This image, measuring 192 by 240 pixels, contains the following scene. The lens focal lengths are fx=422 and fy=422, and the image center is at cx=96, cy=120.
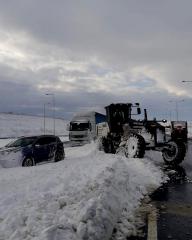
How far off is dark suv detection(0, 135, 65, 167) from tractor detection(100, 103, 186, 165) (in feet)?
10.6

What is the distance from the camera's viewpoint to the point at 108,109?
78.1ft

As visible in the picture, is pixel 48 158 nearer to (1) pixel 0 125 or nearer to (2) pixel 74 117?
(2) pixel 74 117

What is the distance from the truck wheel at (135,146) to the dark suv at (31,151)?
382 centimetres

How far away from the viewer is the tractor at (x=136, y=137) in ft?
64.3

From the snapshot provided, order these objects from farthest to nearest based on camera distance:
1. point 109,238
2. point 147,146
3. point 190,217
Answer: point 147,146
point 190,217
point 109,238

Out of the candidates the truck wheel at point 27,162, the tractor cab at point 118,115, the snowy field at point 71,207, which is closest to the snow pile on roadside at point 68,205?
the snowy field at point 71,207

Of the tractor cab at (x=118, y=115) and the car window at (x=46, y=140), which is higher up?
the tractor cab at (x=118, y=115)

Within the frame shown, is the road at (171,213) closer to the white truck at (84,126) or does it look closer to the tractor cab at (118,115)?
the tractor cab at (118,115)

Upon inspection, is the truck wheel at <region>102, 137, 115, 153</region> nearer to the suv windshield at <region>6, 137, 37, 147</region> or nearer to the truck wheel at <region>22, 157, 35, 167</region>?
the suv windshield at <region>6, 137, 37, 147</region>

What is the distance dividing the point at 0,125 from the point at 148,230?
138m

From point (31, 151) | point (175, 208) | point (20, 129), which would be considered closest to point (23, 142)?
point (31, 151)

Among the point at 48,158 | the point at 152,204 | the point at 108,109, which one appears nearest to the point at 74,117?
the point at 108,109

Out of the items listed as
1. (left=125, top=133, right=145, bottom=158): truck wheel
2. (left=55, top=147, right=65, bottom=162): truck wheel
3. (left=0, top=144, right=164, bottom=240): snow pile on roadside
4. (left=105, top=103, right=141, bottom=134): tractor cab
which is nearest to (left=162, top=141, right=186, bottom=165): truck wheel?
(left=125, top=133, right=145, bottom=158): truck wheel

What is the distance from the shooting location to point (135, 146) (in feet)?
63.3
